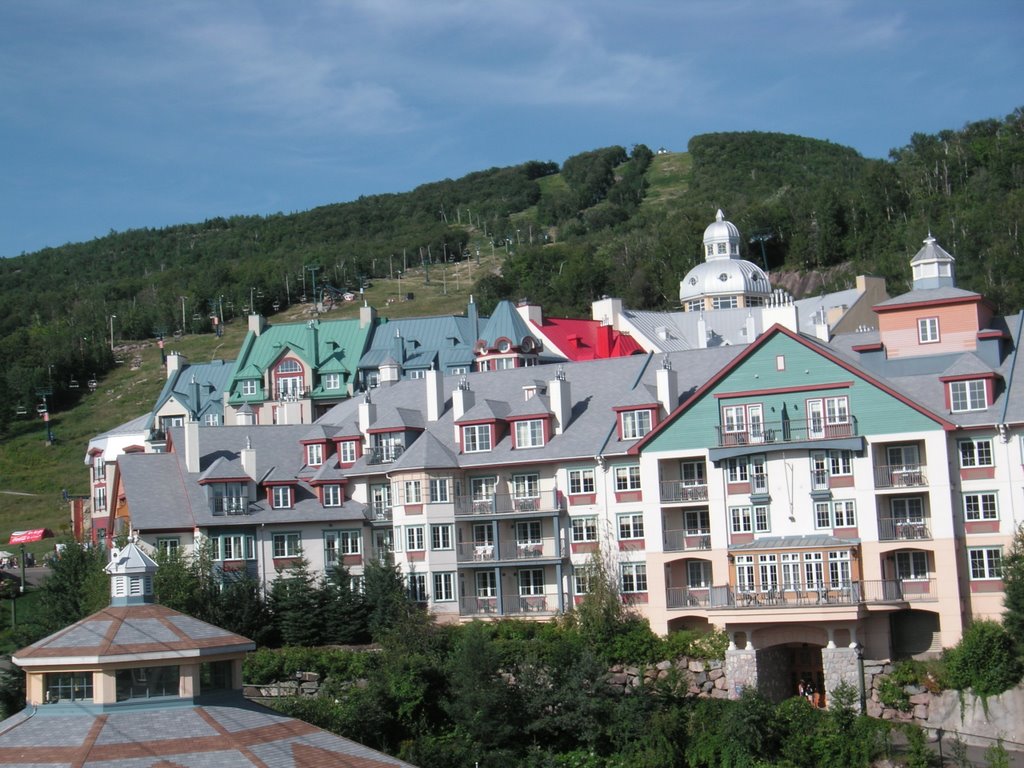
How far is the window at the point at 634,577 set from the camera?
187ft

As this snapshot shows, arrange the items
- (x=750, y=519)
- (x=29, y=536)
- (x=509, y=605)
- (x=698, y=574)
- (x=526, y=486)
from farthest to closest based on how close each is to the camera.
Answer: (x=29, y=536)
(x=526, y=486)
(x=509, y=605)
(x=698, y=574)
(x=750, y=519)

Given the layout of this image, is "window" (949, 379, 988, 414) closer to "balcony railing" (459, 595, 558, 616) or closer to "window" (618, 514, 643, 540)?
"window" (618, 514, 643, 540)

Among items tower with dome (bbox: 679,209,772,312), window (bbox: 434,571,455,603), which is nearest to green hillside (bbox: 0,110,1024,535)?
tower with dome (bbox: 679,209,772,312)

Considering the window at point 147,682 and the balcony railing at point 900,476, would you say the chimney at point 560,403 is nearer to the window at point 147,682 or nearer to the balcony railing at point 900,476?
the balcony railing at point 900,476

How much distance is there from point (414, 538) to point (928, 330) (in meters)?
22.3

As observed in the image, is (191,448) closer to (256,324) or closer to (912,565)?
(912,565)

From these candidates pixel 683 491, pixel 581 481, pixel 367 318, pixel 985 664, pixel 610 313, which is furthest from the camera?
pixel 367 318

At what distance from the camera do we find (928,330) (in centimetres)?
→ 5675

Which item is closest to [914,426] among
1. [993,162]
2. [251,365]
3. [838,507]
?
[838,507]

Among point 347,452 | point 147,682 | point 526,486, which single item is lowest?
point 147,682

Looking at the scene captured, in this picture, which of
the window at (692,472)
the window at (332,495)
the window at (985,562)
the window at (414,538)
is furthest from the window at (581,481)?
the window at (985,562)

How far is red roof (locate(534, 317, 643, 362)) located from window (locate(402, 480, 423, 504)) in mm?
25282

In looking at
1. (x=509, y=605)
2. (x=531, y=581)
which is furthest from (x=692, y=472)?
(x=509, y=605)

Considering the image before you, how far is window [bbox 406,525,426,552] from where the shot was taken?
60938 millimetres
